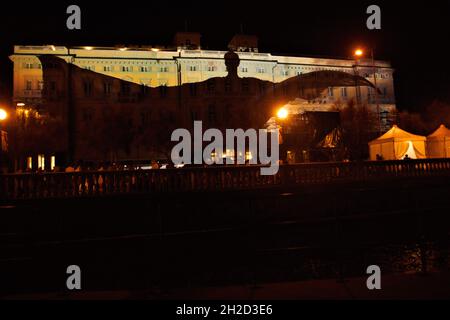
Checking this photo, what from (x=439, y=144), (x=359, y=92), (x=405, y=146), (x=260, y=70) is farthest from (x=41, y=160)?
(x=359, y=92)

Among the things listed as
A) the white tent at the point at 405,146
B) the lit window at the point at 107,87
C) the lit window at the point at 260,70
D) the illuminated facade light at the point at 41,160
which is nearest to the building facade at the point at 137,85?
the lit window at the point at 260,70

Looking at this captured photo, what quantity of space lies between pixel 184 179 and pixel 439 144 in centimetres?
2041

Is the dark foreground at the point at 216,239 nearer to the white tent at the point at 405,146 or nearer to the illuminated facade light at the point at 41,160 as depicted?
the white tent at the point at 405,146

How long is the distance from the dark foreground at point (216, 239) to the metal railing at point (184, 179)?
1.20ft

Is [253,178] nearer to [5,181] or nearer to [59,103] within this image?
[5,181]

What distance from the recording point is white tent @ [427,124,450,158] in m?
25.3

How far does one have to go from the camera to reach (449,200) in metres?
17.3

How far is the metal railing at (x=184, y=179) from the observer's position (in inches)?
503

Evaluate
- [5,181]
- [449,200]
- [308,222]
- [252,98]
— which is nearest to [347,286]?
[308,222]

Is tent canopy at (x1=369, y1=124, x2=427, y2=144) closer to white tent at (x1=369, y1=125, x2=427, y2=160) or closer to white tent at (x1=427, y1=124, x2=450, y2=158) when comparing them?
white tent at (x1=369, y1=125, x2=427, y2=160)

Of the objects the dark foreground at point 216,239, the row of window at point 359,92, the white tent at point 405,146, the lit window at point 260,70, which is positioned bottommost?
the dark foreground at point 216,239

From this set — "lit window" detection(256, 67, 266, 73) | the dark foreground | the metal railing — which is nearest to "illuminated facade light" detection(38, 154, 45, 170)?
A: the metal railing

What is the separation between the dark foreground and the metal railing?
1.20 ft

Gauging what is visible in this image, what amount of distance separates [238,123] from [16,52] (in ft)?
101
